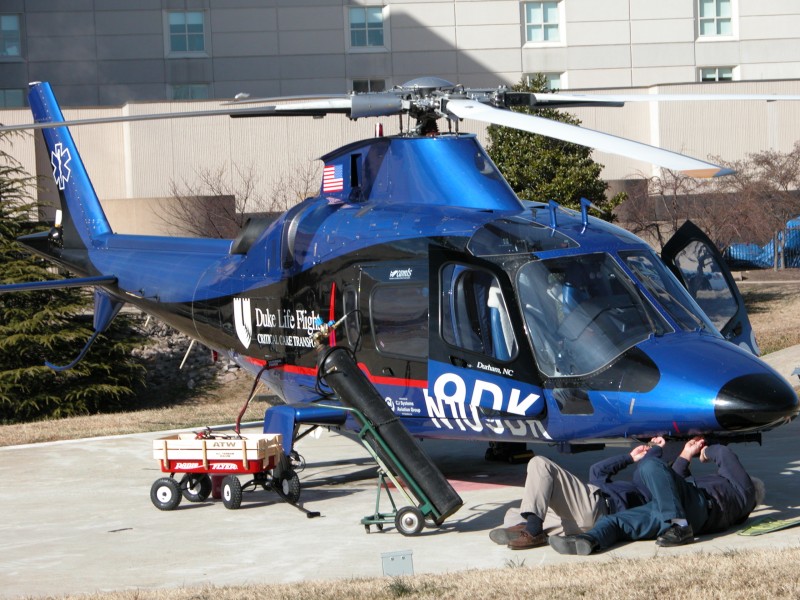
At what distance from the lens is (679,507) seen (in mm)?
8758

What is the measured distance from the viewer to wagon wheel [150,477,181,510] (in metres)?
11.3

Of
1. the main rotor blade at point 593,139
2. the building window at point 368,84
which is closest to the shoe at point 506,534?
the main rotor blade at point 593,139

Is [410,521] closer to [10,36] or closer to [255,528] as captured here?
[255,528]

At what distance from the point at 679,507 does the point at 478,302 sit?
2.55 m

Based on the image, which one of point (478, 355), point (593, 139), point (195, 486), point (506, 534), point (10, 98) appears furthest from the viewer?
point (10, 98)

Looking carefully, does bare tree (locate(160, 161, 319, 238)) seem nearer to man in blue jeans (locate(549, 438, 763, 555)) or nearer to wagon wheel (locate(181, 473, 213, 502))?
wagon wheel (locate(181, 473, 213, 502))

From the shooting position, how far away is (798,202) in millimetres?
36719

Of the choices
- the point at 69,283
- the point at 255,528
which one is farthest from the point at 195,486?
the point at 69,283

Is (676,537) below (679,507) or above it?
below

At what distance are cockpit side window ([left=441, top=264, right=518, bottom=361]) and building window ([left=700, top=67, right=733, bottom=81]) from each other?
136ft

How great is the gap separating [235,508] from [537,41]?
3994cm

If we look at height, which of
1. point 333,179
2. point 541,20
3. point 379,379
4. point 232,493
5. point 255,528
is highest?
Result: point 541,20

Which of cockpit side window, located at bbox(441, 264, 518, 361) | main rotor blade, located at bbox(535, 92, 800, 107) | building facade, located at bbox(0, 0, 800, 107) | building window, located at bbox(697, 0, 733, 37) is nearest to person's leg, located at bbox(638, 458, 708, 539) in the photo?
cockpit side window, located at bbox(441, 264, 518, 361)

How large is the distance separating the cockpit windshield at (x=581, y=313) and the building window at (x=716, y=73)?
4177 cm
